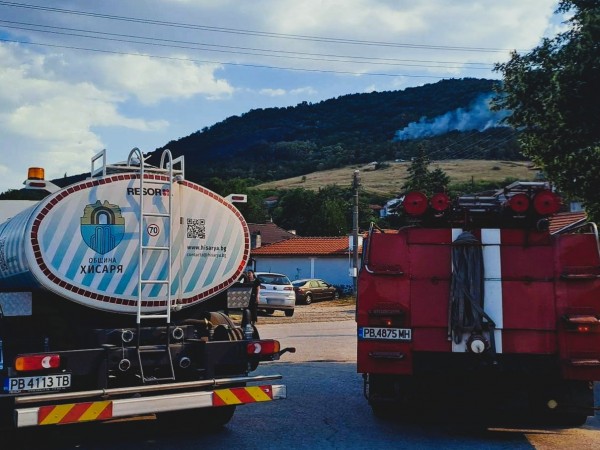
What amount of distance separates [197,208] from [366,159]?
504 feet

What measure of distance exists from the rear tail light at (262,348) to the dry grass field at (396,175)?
102 m

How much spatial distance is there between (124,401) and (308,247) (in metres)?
47.1

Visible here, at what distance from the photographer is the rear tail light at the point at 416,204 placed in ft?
25.6

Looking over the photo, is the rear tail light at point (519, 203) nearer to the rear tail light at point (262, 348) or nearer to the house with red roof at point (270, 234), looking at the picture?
the rear tail light at point (262, 348)

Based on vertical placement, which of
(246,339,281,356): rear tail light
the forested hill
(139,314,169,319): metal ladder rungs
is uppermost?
the forested hill

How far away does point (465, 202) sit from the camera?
811 centimetres

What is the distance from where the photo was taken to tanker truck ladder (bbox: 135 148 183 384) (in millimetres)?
6859

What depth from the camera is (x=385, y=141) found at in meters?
173

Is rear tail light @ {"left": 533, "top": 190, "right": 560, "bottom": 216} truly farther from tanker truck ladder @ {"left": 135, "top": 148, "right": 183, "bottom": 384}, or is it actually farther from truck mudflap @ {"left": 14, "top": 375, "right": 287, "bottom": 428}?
tanker truck ladder @ {"left": 135, "top": 148, "right": 183, "bottom": 384}

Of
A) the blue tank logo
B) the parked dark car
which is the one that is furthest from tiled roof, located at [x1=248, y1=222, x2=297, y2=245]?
the blue tank logo

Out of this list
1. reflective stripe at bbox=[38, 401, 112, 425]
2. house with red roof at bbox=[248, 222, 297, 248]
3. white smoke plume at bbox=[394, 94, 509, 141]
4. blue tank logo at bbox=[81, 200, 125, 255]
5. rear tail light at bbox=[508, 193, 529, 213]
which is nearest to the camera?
reflective stripe at bbox=[38, 401, 112, 425]

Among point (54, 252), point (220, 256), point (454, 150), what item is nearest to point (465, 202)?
point (220, 256)

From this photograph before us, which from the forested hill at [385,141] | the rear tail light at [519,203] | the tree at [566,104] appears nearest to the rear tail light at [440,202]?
the rear tail light at [519,203]

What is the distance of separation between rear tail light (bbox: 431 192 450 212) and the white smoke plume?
446 ft
